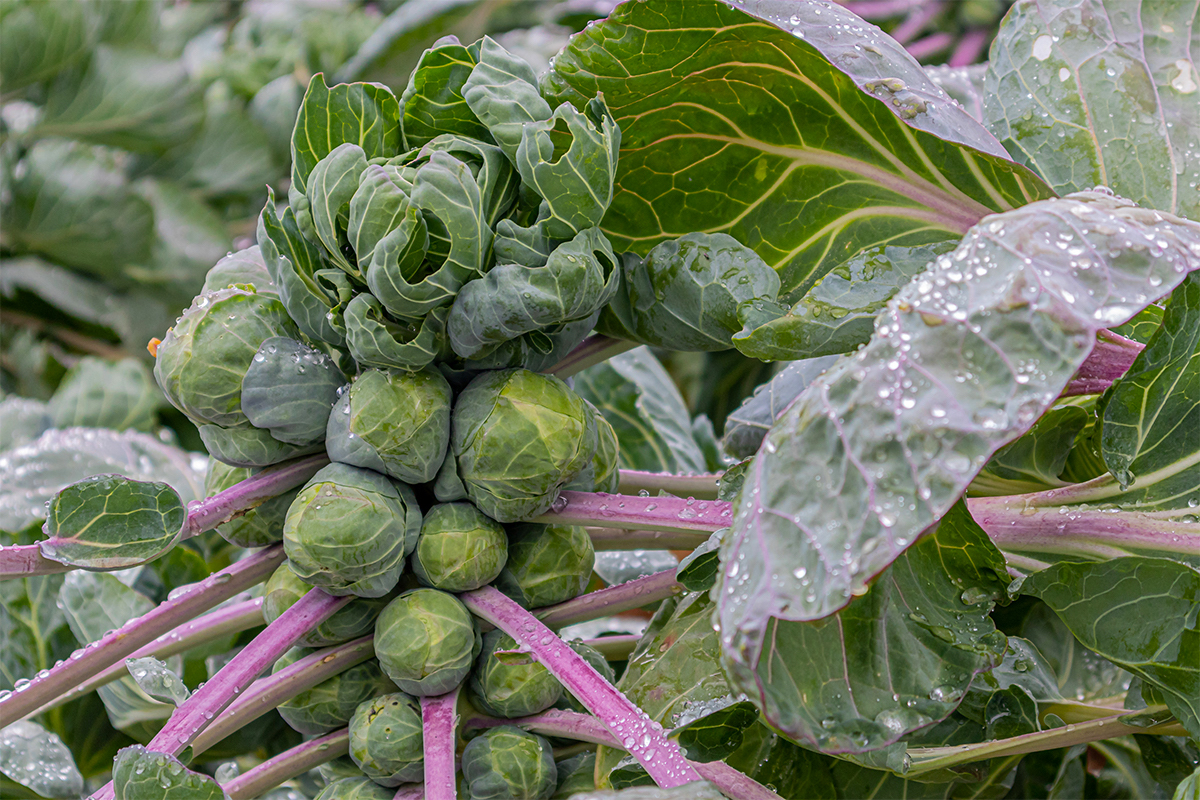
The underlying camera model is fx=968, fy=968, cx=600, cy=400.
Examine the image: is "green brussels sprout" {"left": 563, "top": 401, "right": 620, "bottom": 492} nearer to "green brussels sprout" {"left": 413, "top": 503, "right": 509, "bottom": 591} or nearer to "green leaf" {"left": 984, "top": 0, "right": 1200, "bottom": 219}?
"green brussels sprout" {"left": 413, "top": 503, "right": 509, "bottom": 591}

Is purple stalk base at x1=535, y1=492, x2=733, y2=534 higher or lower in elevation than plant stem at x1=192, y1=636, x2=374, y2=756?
higher

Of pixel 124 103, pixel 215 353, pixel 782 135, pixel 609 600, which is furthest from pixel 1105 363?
pixel 124 103

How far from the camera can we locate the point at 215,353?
25.1 inches

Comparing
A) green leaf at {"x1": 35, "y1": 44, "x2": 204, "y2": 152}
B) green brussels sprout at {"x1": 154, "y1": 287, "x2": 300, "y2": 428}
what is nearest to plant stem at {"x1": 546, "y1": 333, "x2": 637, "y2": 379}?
green brussels sprout at {"x1": 154, "y1": 287, "x2": 300, "y2": 428}

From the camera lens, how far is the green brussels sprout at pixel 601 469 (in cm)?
71

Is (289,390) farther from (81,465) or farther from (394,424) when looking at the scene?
(81,465)

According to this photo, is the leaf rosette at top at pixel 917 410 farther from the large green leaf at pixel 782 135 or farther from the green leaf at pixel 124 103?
the green leaf at pixel 124 103

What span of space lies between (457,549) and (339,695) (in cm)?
16

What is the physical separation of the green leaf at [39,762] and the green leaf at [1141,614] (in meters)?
0.83

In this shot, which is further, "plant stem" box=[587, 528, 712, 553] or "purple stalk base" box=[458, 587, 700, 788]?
"plant stem" box=[587, 528, 712, 553]

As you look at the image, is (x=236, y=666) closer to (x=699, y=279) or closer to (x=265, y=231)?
(x=265, y=231)

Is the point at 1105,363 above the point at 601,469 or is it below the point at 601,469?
Answer: above

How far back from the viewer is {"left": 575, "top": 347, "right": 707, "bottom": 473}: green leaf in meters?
1.10

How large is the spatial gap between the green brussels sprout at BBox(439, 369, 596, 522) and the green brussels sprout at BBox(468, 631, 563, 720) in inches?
3.8
